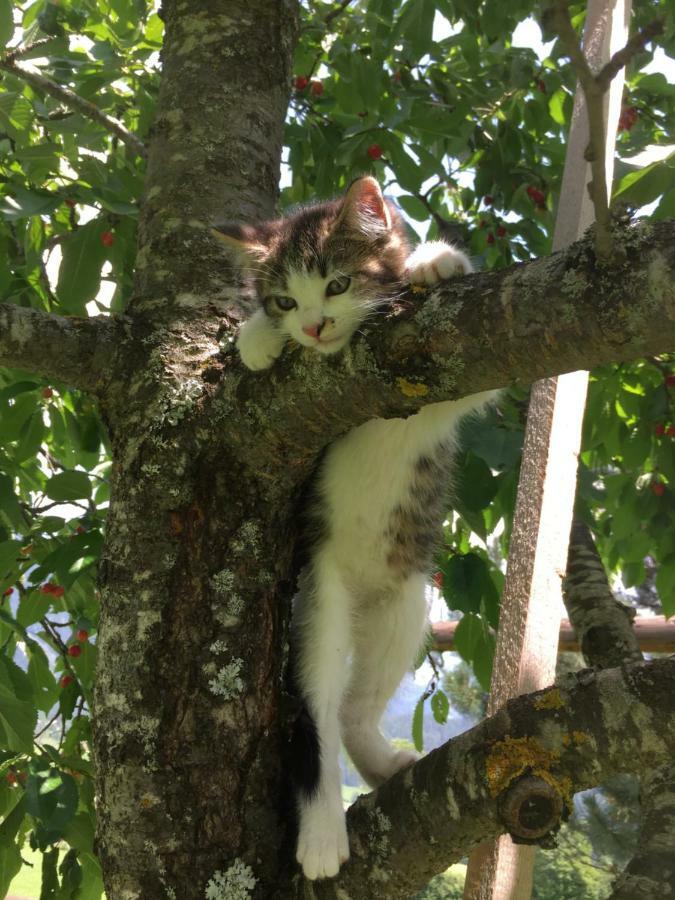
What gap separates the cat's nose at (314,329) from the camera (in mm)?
1893

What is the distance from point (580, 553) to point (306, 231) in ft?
4.36

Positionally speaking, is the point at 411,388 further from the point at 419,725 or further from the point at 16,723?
the point at 419,725

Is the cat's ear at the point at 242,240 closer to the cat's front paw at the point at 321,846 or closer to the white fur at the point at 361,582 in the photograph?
the white fur at the point at 361,582

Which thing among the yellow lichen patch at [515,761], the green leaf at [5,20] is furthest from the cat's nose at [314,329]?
the green leaf at [5,20]

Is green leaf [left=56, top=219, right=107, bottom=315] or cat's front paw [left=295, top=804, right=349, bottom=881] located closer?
cat's front paw [left=295, top=804, right=349, bottom=881]

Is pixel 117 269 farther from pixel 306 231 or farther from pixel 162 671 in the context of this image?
pixel 162 671

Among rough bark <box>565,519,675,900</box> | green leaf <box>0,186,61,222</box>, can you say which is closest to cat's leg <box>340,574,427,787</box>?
rough bark <box>565,519,675,900</box>

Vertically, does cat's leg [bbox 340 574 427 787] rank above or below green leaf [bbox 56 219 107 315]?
below

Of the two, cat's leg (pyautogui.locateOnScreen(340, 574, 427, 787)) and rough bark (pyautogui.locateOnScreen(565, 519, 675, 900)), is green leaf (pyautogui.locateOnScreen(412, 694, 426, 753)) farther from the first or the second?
rough bark (pyautogui.locateOnScreen(565, 519, 675, 900))

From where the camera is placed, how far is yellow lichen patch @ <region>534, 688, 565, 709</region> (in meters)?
1.47

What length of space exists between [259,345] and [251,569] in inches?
19.2

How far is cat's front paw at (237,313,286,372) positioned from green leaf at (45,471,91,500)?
2.67 ft

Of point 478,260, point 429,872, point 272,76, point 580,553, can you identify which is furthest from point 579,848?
point 272,76

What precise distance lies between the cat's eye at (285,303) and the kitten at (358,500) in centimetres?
1
